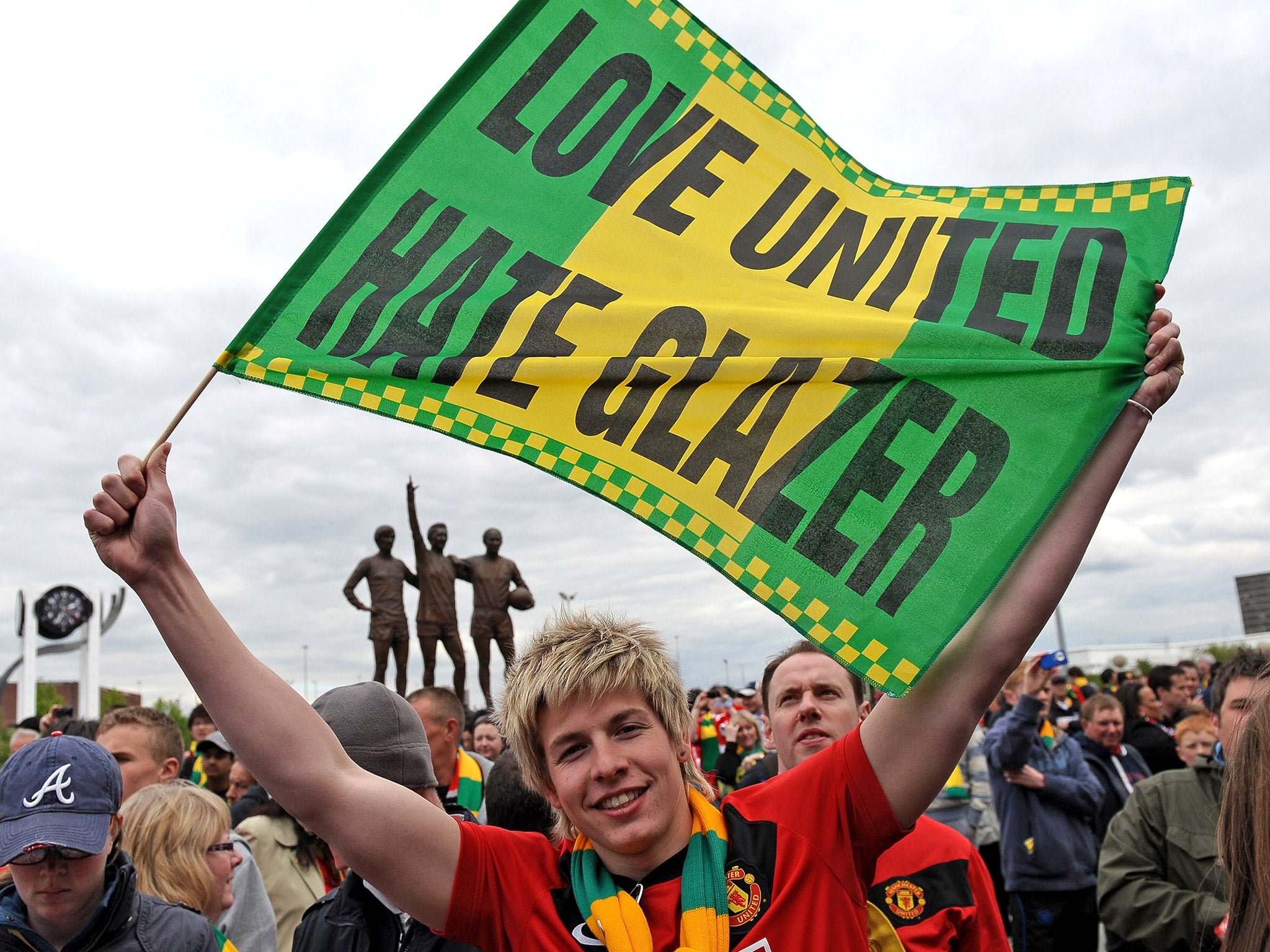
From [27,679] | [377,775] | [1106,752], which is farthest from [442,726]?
[27,679]

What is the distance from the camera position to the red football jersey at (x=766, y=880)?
1.84 meters

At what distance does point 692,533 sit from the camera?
2.22m

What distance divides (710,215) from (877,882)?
174 centimetres

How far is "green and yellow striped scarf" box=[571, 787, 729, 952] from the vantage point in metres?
1.80

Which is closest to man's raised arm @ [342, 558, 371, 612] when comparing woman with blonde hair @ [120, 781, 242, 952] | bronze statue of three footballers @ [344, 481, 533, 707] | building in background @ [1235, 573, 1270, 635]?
bronze statue of three footballers @ [344, 481, 533, 707]

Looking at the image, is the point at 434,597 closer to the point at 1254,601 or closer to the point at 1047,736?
the point at 1047,736

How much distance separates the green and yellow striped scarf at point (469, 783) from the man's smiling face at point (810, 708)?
3131 millimetres

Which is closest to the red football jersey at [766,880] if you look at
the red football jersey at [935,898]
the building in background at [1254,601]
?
the red football jersey at [935,898]

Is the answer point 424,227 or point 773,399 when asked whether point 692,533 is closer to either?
point 773,399

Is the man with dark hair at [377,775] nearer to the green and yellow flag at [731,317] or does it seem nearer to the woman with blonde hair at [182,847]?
the woman with blonde hair at [182,847]

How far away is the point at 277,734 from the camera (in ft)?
6.28

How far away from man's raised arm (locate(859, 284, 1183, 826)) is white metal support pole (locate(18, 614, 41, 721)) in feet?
66.7

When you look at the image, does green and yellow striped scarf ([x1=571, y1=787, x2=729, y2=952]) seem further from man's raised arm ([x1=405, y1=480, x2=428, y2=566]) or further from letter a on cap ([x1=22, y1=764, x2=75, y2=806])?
man's raised arm ([x1=405, y1=480, x2=428, y2=566])

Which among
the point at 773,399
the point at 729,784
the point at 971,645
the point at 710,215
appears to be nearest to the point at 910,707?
the point at 971,645
